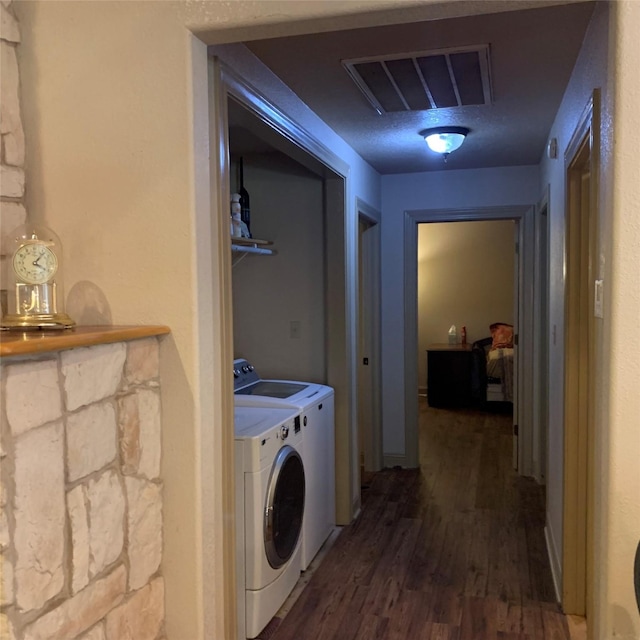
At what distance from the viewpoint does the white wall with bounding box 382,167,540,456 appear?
14.4 feet

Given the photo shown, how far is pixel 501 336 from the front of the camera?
6785mm

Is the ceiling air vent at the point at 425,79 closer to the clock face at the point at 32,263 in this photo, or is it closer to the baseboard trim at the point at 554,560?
the clock face at the point at 32,263

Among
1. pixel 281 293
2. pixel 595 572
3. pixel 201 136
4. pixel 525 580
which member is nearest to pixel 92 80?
pixel 201 136

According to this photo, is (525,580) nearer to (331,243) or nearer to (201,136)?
(331,243)

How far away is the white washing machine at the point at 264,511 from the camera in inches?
95.2

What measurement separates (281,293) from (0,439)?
2607 millimetres

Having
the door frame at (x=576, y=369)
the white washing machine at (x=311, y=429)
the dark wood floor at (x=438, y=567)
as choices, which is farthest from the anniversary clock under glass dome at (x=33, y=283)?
the door frame at (x=576, y=369)

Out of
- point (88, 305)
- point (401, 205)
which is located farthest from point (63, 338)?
point (401, 205)

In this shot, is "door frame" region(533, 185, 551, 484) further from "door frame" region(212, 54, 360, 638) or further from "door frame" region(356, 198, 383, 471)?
"door frame" region(212, 54, 360, 638)

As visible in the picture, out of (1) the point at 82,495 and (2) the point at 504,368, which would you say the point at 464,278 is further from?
(1) the point at 82,495

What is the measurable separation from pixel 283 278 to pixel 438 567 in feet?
5.93

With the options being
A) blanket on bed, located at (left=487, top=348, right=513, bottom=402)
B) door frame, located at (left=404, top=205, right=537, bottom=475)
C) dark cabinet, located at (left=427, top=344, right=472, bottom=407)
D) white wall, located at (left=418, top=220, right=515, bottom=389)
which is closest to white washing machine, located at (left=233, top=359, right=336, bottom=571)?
door frame, located at (left=404, top=205, right=537, bottom=475)

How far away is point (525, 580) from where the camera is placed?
2947 millimetres

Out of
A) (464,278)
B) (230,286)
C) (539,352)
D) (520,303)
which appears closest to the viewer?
(230,286)
